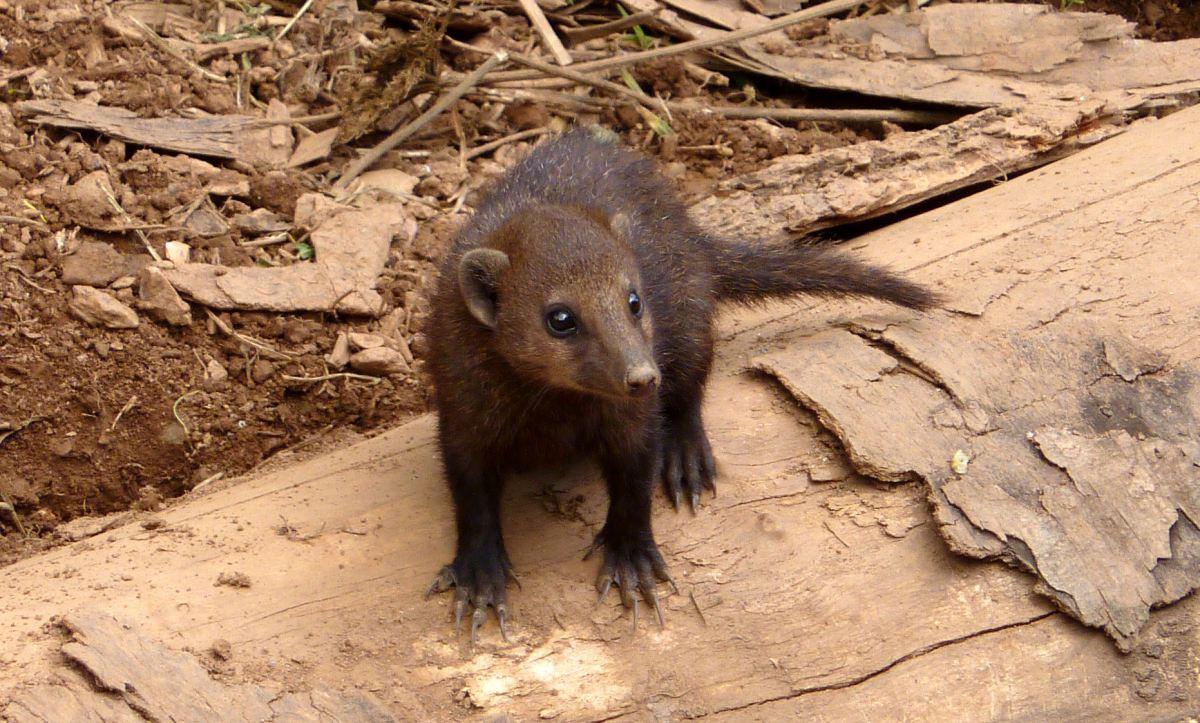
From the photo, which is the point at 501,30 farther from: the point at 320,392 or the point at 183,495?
the point at 183,495

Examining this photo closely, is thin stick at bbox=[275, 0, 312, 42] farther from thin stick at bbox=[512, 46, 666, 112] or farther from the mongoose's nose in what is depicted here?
the mongoose's nose

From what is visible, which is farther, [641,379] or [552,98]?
[552,98]

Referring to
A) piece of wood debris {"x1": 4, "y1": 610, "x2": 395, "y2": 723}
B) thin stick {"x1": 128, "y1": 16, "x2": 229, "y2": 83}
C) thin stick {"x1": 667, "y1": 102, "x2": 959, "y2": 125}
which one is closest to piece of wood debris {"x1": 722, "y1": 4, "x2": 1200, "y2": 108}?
thin stick {"x1": 667, "y1": 102, "x2": 959, "y2": 125}

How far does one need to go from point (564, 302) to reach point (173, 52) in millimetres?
3786

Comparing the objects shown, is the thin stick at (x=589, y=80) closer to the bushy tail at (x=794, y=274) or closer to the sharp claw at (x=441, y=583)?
the bushy tail at (x=794, y=274)

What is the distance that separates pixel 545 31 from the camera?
6.84 m

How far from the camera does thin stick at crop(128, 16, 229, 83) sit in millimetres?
6539

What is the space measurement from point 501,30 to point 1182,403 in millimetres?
4429

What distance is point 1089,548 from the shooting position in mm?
3930

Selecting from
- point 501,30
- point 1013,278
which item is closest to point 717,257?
point 1013,278

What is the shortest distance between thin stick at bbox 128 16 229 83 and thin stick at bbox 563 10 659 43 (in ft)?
6.53

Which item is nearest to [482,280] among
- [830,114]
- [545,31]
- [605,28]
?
[545,31]

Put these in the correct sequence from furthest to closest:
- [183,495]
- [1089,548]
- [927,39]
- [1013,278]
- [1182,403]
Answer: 1. [927,39]
2. [183,495]
3. [1013,278]
4. [1182,403]
5. [1089,548]

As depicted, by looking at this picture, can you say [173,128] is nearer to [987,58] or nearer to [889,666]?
[987,58]
